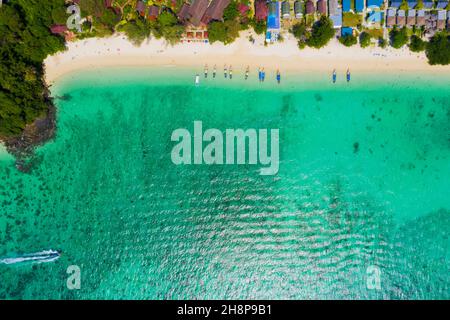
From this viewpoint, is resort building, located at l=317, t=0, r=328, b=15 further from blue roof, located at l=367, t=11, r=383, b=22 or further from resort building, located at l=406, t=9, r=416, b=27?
resort building, located at l=406, t=9, r=416, b=27

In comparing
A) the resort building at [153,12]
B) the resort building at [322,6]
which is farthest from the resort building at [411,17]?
the resort building at [153,12]

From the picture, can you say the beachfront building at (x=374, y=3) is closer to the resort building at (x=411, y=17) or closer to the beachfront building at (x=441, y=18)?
the resort building at (x=411, y=17)

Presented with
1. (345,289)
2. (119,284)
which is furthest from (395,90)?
(119,284)

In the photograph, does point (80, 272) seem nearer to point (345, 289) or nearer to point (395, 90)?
point (345, 289)

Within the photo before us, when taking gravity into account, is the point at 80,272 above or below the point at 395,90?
below

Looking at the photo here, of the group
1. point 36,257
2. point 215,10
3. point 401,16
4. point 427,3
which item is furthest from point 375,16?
point 36,257
